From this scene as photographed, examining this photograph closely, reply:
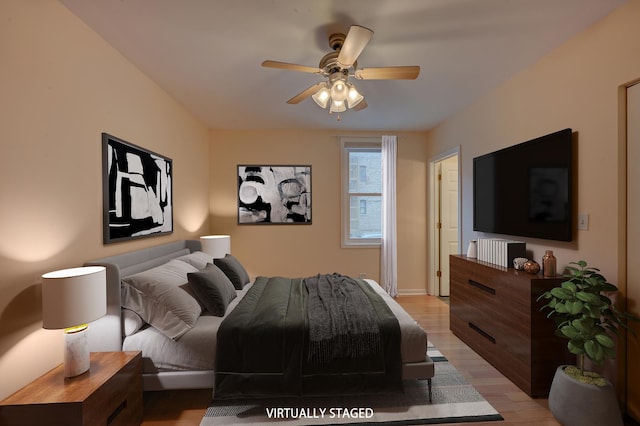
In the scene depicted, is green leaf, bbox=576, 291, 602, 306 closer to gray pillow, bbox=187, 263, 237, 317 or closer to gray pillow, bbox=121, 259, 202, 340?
gray pillow, bbox=187, 263, 237, 317

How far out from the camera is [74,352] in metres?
1.50

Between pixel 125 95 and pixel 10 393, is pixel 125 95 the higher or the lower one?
the higher one

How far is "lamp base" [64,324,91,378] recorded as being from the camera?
1488mm

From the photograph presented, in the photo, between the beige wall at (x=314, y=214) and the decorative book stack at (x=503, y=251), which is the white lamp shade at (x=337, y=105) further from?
the beige wall at (x=314, y=214)

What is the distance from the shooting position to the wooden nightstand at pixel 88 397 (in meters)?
1.28

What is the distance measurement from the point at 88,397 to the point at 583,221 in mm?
3191

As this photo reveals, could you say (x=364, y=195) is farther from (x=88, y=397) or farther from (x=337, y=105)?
(x=88, y=397)

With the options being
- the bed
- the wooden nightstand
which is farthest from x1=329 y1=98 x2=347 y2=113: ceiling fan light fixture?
the wooden nightstand

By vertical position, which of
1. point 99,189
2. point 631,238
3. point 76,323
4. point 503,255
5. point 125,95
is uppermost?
point 125,95

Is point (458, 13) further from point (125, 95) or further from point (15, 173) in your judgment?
point (15, 173)

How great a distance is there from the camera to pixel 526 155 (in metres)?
2.47

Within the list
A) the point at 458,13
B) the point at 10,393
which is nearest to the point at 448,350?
the point at 458,13

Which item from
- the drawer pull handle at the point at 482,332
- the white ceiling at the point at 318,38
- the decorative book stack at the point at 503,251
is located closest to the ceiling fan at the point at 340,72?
the white ceiling at the point at 318,38

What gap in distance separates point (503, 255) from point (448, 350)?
1.08 metres
